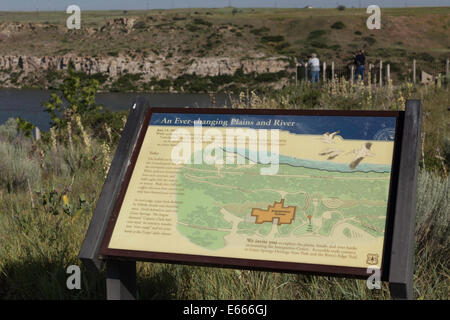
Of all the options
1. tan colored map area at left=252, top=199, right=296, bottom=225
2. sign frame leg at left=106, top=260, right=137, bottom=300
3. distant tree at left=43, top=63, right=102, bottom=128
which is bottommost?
distant tree at left=43, top=63, right=102, bottom=128

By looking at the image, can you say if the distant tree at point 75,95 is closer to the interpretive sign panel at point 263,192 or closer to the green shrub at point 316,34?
the interpretive sign panel at point 263,192

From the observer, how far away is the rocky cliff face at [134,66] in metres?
68.5

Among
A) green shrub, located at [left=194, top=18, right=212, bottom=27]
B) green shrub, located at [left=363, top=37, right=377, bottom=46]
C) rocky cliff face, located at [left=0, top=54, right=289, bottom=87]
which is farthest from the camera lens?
green shrub, located at [left=194, top=18, right=212, bottom=27]

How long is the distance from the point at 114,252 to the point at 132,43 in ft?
274

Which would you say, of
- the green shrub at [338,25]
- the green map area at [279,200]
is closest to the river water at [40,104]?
the green map area at [279,200]

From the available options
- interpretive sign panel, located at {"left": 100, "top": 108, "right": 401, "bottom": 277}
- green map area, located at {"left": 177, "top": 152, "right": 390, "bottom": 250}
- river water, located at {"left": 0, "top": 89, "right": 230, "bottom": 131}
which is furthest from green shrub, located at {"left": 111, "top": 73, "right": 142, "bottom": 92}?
green map area, located at {"left": 177, "top": 152, "right": 390, "bottom": 250}

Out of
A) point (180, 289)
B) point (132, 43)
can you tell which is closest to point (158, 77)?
point (132, 43)

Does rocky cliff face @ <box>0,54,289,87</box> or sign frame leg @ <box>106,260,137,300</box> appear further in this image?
rocky cliff face @ <box>0,54,289,87</box>

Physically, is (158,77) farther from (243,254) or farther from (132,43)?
(243,254)

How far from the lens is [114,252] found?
287 cm

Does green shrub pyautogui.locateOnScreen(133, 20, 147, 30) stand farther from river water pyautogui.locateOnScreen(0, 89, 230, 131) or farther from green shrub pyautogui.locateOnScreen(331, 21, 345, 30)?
river water pyautogui.locateOnScreen(0, 89, 230, 131)

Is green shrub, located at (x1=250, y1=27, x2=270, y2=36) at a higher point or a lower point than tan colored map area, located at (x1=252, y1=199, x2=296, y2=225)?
lower

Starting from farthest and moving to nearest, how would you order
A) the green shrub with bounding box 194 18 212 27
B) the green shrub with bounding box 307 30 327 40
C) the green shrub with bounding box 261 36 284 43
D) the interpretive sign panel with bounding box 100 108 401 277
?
1. the green shrub with bounding box 194 18 212 27
2. the green shrub with bounding box 261 36 284 43
3. the green shrub with bounding box 307 30 327 40
4. the interpretive sign panel with bounding box 100 108 401 277

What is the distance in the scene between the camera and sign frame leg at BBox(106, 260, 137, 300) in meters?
3.00
